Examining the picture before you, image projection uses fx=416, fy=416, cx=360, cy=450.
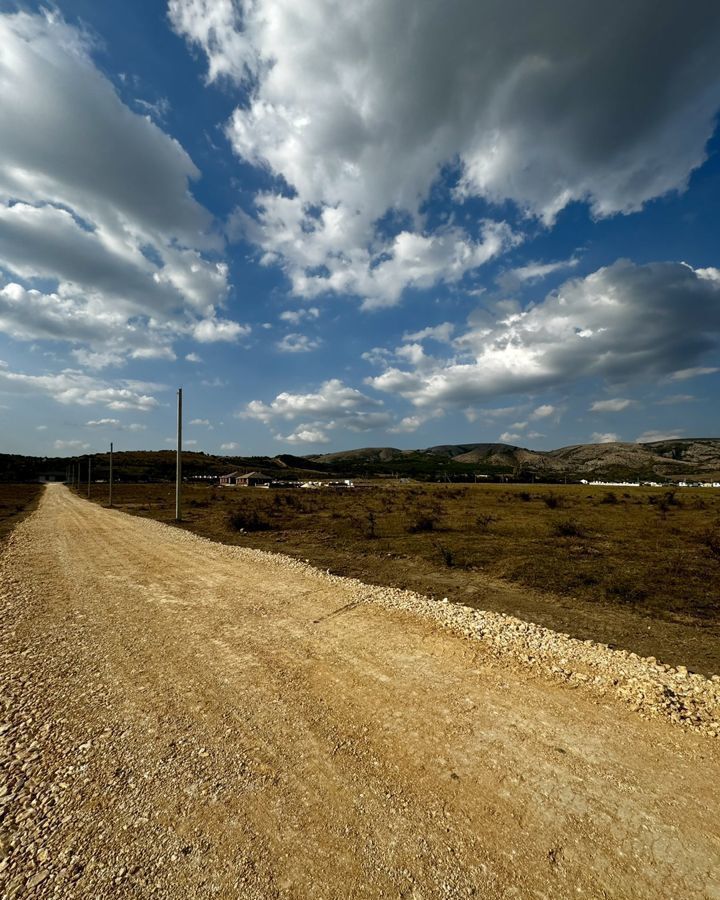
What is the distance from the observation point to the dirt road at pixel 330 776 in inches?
120

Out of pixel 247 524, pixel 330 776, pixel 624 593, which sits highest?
pixel 330 776

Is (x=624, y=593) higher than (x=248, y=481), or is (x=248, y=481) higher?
(x=624, y=593)

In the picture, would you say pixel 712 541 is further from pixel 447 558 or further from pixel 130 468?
pixel 130 468

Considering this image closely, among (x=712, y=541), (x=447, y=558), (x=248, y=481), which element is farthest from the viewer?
(x=248, y=481)

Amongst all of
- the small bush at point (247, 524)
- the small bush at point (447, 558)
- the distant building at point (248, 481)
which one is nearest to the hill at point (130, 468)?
the distant building at point (248, 481)

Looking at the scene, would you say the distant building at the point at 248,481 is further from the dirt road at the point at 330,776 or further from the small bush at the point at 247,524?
the dirt road at the point at 330,776

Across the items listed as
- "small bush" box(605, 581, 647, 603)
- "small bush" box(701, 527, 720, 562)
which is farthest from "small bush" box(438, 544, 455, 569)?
"small bush" box(701, 527, 720, 562)

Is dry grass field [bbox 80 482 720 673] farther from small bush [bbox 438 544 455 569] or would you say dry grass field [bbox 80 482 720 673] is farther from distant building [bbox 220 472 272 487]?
distant building [bbox 220 472 272 487]

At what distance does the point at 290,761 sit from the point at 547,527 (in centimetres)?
2254

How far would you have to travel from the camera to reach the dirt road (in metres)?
3.04

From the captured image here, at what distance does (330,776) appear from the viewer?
4066mm

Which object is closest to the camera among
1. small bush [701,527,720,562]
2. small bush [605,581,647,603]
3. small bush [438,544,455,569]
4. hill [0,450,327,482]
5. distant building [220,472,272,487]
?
small bush [605,581,647,603]

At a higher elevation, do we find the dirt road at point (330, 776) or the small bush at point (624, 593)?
the dirt road at point (330, 776)

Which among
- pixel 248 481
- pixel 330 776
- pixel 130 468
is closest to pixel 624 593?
pixel 330 776
